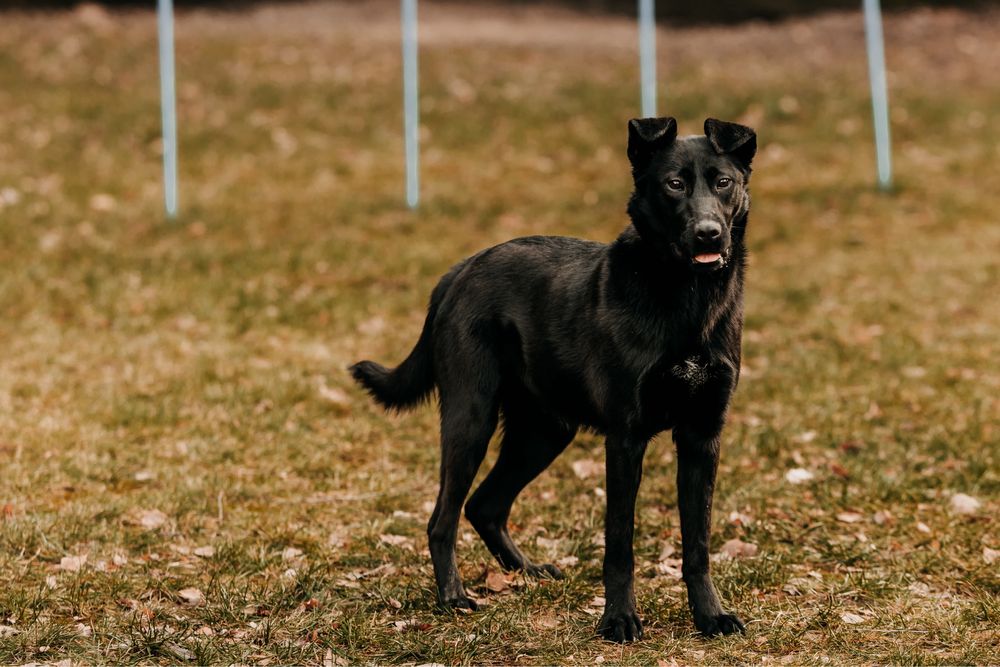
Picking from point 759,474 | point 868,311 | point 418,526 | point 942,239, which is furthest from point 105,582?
point 942,239

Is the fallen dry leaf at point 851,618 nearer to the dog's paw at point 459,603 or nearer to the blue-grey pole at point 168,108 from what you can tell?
the dog's paw at point 459,603

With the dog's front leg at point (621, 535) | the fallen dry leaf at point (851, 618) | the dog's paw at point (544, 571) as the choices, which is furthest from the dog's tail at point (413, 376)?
the fallen dry leaf at point (851, 618)

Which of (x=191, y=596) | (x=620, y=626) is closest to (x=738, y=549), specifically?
(x=620, y=626)

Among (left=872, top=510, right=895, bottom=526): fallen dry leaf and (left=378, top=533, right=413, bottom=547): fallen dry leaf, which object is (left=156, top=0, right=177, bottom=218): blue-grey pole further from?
(left=872, top=510, right=895, bottom=526): fallen dry leaf

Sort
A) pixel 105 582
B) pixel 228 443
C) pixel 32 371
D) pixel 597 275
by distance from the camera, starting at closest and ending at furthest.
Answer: pixel 597 275, pixel 105 582, pixel 228 443, pixel 32 371

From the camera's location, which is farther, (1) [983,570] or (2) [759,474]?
(2) [759,474]

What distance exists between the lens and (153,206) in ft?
40.4

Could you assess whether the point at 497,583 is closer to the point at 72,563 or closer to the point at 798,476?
the point at 72,563

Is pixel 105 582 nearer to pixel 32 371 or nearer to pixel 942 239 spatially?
pixel 32 371

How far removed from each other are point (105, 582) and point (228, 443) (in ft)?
6.75

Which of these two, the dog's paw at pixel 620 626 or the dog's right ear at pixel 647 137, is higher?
the dog's right ear at pixel 647 137

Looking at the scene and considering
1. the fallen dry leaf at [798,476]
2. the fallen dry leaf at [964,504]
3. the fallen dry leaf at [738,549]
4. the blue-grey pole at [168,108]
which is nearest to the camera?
the fallen dry leaf at [738,549]

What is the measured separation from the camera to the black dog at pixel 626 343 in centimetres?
425

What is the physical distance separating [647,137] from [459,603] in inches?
74.9
